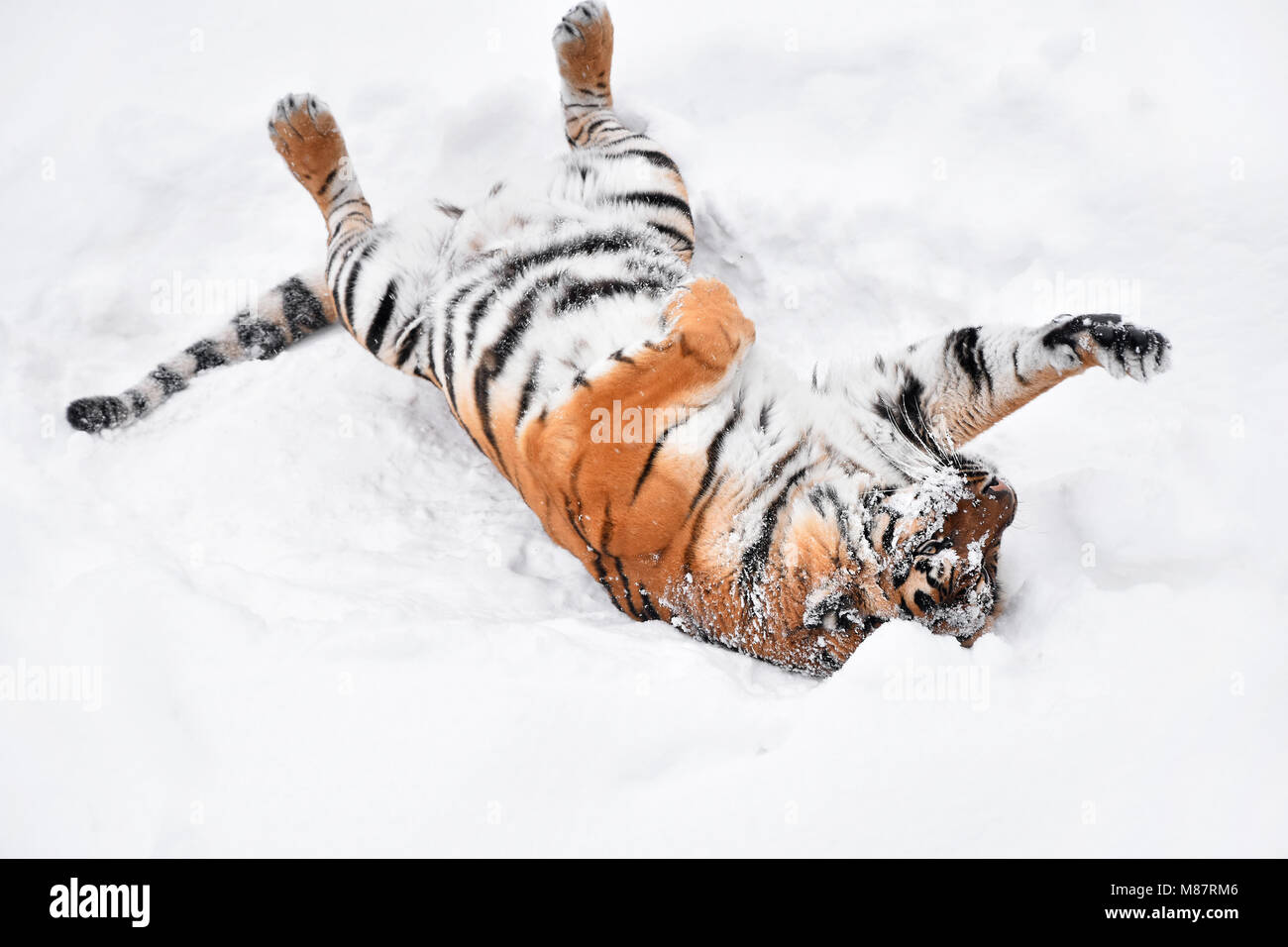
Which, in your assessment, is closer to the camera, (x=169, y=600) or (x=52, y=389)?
(x=169, y=600)

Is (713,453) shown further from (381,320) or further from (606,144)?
(606,144)

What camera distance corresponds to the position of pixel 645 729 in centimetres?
155

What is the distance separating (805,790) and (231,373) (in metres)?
2.41

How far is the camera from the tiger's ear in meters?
2.08

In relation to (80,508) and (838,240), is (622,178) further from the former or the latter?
(80,508)

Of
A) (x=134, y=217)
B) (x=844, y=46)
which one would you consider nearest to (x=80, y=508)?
(x=134, y=217)

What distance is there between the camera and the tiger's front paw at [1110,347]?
1.87m

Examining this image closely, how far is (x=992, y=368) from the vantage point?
2098 millimetres

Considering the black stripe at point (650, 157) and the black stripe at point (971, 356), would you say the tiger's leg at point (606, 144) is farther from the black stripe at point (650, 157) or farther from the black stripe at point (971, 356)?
the black stripe at point (971, 356)

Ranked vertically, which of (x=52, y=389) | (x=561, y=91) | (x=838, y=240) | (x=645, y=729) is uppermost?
(x=561, y=91)

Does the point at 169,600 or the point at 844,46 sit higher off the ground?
the point at 844,46

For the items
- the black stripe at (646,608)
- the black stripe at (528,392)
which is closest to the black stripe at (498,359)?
the black stripe at (528,392)

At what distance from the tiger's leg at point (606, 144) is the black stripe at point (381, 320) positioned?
2.36ft

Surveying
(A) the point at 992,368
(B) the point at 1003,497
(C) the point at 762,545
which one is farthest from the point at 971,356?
A: (C) the point at 762,545
